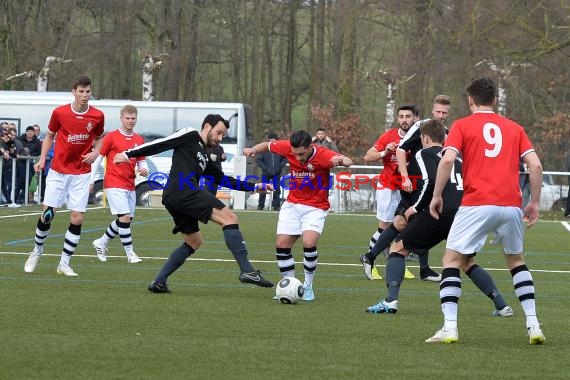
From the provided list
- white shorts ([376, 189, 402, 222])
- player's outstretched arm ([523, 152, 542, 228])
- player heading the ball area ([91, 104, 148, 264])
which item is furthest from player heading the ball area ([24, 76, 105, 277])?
player's outstretched arm ([523, 152, 542, 228])

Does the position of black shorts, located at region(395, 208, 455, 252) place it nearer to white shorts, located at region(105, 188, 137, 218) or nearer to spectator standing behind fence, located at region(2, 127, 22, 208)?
white shorts, located at region(105, 188, 137, 218)

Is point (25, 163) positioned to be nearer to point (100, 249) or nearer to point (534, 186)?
point (100, 249)

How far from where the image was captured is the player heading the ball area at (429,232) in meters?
10.0

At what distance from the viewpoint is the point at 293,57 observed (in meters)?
53.6

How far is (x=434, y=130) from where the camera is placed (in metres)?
10.8

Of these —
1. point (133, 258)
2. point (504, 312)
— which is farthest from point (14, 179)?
point (504, 312)

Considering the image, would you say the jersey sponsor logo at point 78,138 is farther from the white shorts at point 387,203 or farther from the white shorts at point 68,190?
the white shorts at point 387,203

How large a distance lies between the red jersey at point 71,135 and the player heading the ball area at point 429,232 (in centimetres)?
388

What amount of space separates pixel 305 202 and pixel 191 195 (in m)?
1.08

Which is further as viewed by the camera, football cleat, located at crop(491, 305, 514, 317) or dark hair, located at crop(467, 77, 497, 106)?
football cleat, located at crop(491, 305, 514, 317)

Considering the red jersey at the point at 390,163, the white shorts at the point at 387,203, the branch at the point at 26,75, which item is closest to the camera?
the red jersey at the point at 390,163

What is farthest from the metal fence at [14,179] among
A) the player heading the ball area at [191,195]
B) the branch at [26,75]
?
the player heading the ball area at [191,195]

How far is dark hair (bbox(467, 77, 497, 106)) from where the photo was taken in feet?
28.5

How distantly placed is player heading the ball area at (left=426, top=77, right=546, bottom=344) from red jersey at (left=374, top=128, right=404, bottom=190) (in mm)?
5860
